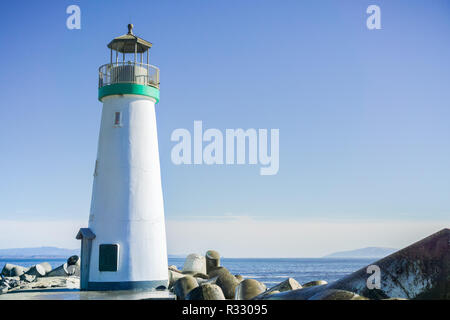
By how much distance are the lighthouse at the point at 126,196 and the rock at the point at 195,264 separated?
738 cm

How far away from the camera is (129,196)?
1817 cm

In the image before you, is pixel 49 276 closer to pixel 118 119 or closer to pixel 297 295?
pixel 118 119

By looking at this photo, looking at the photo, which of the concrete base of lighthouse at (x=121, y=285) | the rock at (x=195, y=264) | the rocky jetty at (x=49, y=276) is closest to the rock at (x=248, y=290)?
the concrete base of lighthouse at (x=121, y=285)

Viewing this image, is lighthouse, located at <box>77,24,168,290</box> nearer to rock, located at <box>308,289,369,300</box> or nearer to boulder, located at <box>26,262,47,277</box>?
boulder, located at <box>26,262,47,277</box>

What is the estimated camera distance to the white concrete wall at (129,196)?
59.1ft

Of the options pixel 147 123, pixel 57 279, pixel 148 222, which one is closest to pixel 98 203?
pixel 148 222

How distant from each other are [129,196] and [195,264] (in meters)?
9.19

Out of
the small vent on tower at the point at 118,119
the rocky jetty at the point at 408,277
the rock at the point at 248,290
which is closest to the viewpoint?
the rocky jetty at the point at 408,277

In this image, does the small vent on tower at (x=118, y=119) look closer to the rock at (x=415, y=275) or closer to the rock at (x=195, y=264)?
the rock at (x=415, y=275)

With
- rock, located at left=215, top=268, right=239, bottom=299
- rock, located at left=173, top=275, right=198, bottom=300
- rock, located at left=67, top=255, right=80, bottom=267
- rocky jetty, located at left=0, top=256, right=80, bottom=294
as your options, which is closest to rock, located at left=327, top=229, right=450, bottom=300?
rock, located at left=173, top=275, right=198, bottom=300

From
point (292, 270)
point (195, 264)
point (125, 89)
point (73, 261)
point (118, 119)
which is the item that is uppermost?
point (125, 89)

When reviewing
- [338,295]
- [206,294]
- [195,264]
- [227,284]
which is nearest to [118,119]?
[227,284]

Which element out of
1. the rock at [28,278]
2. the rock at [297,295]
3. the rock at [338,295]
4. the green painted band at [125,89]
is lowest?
the rock at [28,278]
